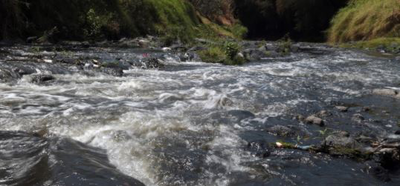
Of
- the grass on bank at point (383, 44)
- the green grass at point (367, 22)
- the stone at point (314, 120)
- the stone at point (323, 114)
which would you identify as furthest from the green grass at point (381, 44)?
the stone at point (314, 120)

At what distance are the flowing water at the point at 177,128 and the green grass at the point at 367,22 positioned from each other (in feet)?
54.9

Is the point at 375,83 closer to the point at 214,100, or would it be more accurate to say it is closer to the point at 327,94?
the point at 327,94

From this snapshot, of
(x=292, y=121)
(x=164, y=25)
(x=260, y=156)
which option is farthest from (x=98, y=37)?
(x=260, y=156)

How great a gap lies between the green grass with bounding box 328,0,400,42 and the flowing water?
1674 centimetres

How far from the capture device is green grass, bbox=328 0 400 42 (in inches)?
1072

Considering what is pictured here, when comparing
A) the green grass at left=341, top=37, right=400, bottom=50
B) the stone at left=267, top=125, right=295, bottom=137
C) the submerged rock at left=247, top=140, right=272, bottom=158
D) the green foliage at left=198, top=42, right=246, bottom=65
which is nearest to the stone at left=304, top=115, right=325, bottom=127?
the stone at left=267, top=125, right=295, bottom=137

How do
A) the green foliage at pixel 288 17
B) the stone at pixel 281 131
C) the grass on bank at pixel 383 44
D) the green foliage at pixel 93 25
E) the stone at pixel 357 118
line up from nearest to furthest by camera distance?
the stone at pixel 281 131
the stone at pixel 357 118
the green foliage at pixel 93 25
the grass on bank at pixel 383 44
the green foliage at pixel 288 17

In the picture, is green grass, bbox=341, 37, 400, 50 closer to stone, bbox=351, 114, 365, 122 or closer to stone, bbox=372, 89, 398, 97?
stone, bbox=372, 89, 398, 97

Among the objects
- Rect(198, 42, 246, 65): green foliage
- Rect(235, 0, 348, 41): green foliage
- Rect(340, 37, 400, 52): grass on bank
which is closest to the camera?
Rect(198, 42, 246, 65): green foliage

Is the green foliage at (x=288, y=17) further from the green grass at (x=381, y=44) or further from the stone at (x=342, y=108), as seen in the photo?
the stone at (x=342, y=108)

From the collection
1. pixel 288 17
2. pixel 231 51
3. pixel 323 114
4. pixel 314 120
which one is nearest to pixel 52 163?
pixel 314 120

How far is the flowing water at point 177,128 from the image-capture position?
16.3 ft

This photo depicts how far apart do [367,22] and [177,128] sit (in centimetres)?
2652

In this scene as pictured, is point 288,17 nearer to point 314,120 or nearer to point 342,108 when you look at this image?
point 342,108
